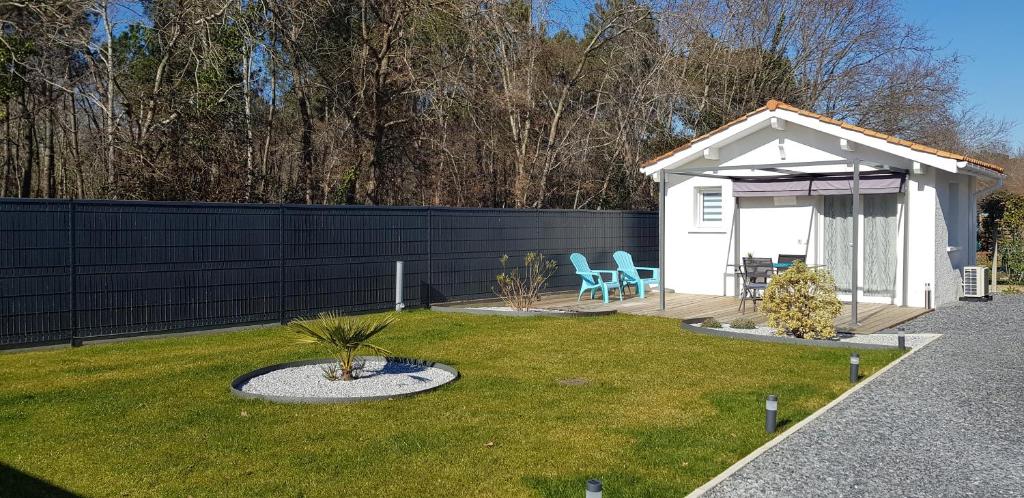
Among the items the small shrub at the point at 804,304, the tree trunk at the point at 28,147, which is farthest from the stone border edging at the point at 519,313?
the tree trunk at the point at 28,147

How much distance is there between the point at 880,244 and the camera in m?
14.3

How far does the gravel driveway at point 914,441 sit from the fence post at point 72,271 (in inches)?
308

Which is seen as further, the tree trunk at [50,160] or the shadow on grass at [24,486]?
the tree trunk at [50,160]

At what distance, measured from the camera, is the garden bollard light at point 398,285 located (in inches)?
523

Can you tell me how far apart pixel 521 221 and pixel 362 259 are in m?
3.79

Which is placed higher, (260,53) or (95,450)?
(260,53)

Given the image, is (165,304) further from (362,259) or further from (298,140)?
(298,140)

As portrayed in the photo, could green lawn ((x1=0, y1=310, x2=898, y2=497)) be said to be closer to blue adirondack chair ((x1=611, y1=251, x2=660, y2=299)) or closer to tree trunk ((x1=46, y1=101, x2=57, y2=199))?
blue adirondack chair ((x1=611, y1=251, x2=660, y2=299))

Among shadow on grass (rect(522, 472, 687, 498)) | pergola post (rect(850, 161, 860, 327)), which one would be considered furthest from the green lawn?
pergola post (rect(850, 161, 860, 327))

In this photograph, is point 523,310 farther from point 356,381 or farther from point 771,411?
Answer: point 771,411

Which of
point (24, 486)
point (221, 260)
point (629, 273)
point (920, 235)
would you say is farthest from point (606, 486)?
point (629, 273)

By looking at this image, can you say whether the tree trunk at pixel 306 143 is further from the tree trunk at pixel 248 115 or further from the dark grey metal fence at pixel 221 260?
the dark grey metal fence at pixel 221 260

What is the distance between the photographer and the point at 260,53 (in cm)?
1678

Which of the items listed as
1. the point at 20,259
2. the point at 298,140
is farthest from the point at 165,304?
the point at 298,140
